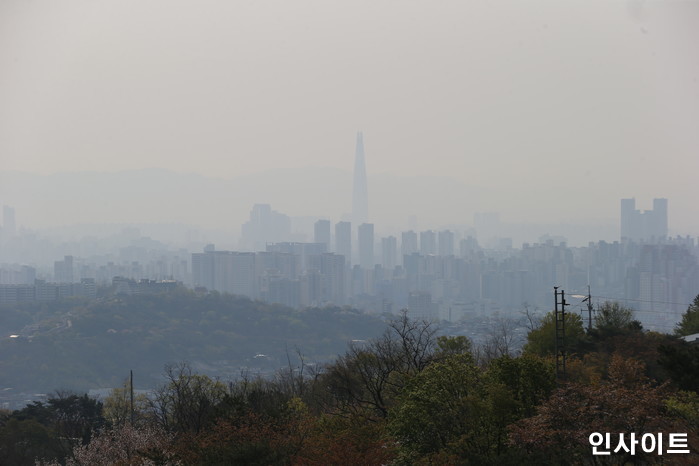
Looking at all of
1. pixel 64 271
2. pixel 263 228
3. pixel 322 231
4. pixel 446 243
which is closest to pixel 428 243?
pixel 446 243

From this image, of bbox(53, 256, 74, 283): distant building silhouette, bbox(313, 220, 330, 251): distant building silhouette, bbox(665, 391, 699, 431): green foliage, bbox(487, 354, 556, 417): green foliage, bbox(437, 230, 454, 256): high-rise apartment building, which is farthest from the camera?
bbox(313, 220, 330, 251): distant building silhouette

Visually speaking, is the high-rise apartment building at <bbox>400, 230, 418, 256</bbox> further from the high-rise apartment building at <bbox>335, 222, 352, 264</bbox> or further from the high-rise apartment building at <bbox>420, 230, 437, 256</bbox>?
the high-rise apartment building at <bbox>335, 222, 352, 264</bbox>

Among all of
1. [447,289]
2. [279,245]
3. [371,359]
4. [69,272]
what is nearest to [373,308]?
[447,289]

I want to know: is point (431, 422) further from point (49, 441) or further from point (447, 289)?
point (447, 289)

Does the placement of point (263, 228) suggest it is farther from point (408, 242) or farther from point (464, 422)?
point (464, 422)

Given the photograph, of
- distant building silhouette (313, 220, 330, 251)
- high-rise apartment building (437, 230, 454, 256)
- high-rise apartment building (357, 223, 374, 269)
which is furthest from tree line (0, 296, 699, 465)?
distant building silhouette (313, 220, 330, 251)
